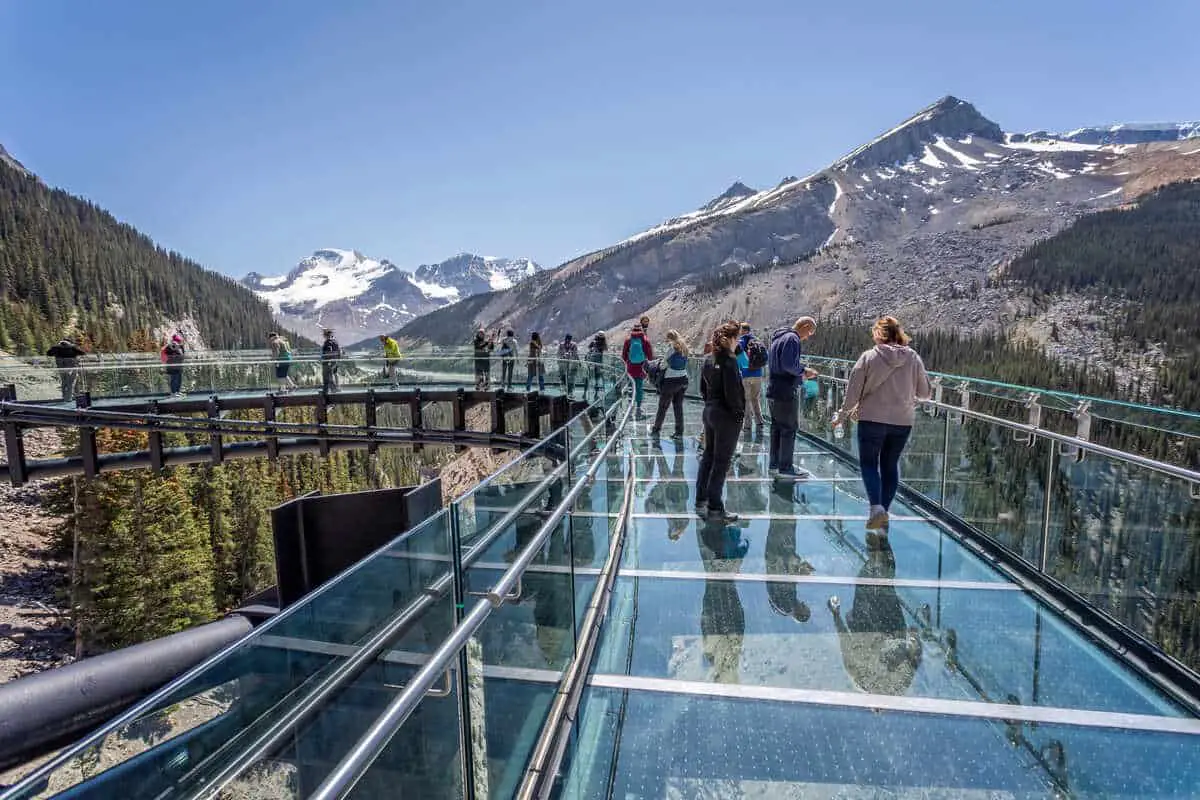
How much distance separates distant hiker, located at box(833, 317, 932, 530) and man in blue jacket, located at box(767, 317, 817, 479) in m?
1.71

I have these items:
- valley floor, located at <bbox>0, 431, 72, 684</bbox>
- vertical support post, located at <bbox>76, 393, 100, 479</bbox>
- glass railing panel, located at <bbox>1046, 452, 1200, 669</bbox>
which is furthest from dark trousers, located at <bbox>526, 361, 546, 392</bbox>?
valley floor, located at <bbox>0, 431, 72, 684</bbox>

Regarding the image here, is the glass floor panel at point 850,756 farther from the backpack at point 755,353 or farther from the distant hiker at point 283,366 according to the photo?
the distant hiker at point 283,366

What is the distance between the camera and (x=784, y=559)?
5.75m

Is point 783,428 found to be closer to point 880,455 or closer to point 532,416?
point 880,455

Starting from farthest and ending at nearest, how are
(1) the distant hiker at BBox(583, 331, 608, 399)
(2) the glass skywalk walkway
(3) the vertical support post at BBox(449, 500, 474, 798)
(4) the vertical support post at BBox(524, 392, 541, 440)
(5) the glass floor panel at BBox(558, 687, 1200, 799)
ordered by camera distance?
(4) the vertical support post at BBox(524, 392, 541, 440)
(1) the distant hiker at BBox(583, 331, 608, 399)
(5) the glass floor panel at BBox(558, 687, 1200, 799)
(3) the vertical support post at BBox(449, 500, 474, 798)
(2) the glass skywalk walkway

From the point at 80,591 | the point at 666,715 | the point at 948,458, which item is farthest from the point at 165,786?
the point at 80,591

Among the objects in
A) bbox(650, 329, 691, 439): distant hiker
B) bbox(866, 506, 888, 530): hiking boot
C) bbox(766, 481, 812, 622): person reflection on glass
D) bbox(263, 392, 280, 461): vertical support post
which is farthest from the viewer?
bbox(263, 392, 280, 461): vertical support post

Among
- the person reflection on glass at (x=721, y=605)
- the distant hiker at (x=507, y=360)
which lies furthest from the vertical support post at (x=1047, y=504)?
the distant hiker at (x=507, y=360)

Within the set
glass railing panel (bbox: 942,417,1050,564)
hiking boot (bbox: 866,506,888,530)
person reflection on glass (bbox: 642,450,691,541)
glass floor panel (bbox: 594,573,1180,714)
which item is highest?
glass railing panel (bbox: 942,417,1050,564)

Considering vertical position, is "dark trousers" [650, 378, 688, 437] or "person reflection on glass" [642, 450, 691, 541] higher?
"dark trousers" [650, 378, 688, 437]

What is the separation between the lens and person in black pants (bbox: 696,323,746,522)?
6289 millimetres

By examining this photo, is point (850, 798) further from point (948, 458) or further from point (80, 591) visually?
point (80, 591)

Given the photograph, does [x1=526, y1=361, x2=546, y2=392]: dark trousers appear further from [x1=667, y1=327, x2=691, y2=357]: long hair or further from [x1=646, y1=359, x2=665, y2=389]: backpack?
[x1=667, y1=327, x2=691, y2=357]: long hair

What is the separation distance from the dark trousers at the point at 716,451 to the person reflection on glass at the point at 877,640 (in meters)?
1.69
